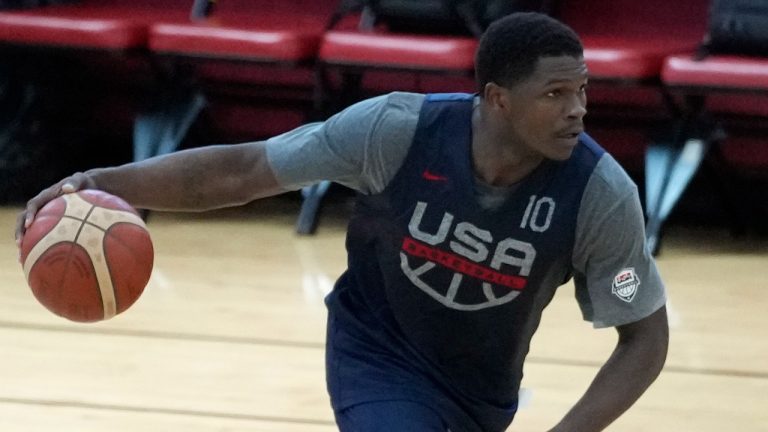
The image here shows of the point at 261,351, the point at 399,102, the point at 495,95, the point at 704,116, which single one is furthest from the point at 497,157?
the point at 704,116

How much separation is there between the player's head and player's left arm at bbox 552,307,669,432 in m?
0.38

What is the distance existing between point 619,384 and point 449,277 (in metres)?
0.35

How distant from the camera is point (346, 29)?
489 cm

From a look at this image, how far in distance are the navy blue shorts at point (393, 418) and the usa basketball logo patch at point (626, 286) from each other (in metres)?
0.41

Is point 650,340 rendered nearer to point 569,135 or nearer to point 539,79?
point 569,135

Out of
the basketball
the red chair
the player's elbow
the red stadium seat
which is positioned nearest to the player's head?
the player's elbow

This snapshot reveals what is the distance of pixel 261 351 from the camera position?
3.52 m

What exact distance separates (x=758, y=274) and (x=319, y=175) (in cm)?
249

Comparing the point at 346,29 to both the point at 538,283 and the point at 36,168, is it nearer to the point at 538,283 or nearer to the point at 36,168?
the point at 36,168

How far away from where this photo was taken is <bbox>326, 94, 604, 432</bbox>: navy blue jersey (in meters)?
2.19

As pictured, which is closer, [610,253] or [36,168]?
[610,253]

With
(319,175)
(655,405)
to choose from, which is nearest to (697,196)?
(655,405)

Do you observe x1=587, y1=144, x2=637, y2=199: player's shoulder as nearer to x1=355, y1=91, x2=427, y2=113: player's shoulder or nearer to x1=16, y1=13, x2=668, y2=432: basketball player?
x1=16, y1=13, x2=668, y2=432: basketball player

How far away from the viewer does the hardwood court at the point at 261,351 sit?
10.1 feet
